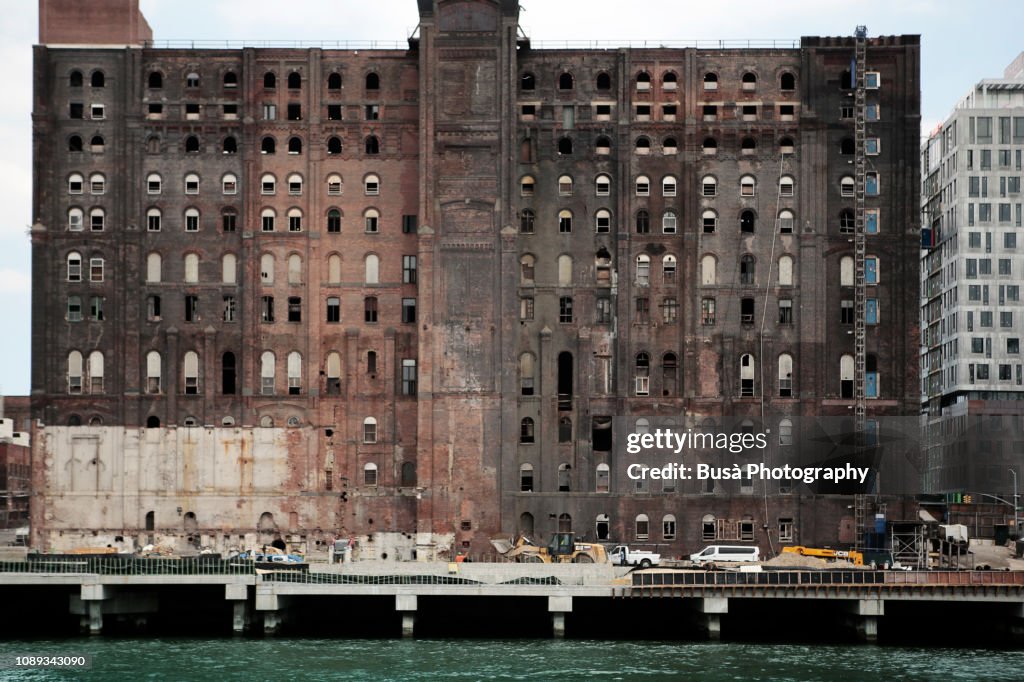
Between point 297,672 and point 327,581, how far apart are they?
48.4 feet

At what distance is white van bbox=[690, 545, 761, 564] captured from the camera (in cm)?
10775

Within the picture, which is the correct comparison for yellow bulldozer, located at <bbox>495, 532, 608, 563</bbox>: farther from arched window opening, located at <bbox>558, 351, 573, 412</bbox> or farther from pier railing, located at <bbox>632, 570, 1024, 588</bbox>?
pier railing, located at <bbox>632, 570, 1024, 588</bbox>

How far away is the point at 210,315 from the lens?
118 metres

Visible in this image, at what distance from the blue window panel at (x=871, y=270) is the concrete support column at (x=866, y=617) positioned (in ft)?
104

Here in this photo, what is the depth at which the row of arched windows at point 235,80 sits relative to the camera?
118m

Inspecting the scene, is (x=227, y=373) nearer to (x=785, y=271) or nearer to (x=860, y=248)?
(x=785, y=271)

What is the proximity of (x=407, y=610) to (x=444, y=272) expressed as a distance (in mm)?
29898

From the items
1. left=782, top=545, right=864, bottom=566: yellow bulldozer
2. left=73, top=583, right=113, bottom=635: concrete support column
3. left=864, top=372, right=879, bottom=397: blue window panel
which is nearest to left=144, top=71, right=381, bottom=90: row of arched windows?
left=73, top=583, right=113, bottom=635: concrete support column

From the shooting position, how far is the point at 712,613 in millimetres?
91562

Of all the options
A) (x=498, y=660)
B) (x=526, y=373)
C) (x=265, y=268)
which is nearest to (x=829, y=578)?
(x=498, y=660)

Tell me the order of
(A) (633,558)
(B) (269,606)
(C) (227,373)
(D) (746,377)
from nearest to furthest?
(B) (269,606) < (A) (633,558) < (D) (746,377) < (C) (227,373)

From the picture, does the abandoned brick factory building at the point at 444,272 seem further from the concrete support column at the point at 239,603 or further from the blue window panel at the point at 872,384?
the concrete support column at the point at 239,603

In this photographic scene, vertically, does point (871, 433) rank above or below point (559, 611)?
above

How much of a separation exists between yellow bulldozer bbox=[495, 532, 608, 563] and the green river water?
1554cm
